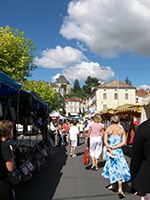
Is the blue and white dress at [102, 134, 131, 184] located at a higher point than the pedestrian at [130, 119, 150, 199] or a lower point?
lower

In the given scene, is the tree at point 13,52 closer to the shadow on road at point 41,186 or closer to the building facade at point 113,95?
the shadow on road at point 41,186

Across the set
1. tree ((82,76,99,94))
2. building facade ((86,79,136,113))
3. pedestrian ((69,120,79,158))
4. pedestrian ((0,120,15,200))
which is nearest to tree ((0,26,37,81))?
pedestrian ((69,120,79,158))

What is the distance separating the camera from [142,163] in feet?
7.83

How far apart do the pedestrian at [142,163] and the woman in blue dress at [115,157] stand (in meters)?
2.57

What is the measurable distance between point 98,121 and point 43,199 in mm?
3528

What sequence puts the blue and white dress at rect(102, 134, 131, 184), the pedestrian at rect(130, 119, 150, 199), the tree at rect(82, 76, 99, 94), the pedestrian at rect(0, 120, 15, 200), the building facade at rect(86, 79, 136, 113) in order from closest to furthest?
the pedestrian at rect(130, 119, 150, 199)
the pedestrian at rect(0, 120, 15, 200)
the blue and white dress at rect(102, 134, 131, 184)
the building facade at rect(86, 79, 136, 113)
the tree at rect(82, 76, 99, 94)

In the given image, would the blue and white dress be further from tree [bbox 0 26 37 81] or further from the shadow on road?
tree [bbox 0 26 37 81]

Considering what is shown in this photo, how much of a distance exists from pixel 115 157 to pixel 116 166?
0.21 meters

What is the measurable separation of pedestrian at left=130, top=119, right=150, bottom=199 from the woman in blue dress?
2.57m

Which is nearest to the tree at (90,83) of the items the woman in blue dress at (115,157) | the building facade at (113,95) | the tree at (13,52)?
the building facade at (113,95)

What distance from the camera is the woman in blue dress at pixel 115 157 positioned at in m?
4.93

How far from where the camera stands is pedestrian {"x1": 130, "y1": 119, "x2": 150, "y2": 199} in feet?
7.50

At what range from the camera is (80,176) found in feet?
21.3

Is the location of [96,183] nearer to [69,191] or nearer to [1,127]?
[69,191]
